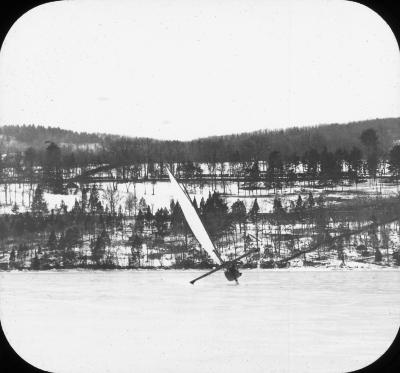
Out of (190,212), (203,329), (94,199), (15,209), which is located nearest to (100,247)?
(94,199)

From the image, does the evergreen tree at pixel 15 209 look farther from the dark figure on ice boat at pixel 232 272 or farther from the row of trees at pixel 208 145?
the dark figure on ice boat at pixel 232 272

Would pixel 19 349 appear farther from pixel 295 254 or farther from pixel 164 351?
pixel 295 254

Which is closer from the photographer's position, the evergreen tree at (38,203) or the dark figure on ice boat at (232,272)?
A: the dark figure on ice boat at (232,272)

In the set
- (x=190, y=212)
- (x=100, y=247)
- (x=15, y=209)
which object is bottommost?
(x=100, y=247)

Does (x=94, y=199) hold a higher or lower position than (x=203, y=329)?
higher

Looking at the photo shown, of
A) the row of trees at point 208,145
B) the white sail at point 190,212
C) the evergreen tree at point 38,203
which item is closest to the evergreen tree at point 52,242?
the evergreen tree at point 38,203

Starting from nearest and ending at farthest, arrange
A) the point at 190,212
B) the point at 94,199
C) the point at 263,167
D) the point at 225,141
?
1. the point at 190,212
2. the point at 225,141
3. the point at 263,167
4. the point at 94,199

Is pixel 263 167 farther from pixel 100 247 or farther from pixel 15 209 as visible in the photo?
pixel 15 209

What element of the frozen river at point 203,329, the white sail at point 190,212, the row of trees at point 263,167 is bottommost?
the frozen river at point 203,329

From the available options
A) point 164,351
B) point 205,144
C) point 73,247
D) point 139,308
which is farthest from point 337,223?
point 164,351
